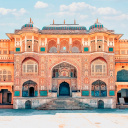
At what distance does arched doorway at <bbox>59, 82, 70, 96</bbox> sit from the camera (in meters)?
33.4

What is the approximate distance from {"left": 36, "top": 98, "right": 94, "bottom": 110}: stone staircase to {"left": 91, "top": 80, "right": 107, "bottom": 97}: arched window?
3420mm

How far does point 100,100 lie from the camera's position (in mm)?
29250

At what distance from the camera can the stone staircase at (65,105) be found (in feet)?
89.8

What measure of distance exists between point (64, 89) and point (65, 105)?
610 centimetres

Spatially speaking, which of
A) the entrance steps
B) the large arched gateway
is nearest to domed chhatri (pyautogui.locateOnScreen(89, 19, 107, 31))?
the large arched gateway

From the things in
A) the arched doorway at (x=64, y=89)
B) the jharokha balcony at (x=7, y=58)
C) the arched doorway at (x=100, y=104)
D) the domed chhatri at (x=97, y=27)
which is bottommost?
the arched doorway at (x=100, y=104)

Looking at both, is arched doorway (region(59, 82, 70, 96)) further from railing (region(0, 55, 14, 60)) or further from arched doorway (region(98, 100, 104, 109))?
railing (region(0, 55, 14, 60))

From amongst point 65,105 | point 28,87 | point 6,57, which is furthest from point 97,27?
point 6,57

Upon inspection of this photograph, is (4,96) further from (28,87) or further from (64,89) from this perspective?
(64,89)

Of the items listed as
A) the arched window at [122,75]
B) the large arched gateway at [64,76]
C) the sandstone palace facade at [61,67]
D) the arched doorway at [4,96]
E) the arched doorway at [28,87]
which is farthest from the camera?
the arched doorway at [4,96]

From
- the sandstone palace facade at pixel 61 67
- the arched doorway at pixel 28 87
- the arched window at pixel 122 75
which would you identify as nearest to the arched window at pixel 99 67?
the sandstone palace facade at pixel 61 67

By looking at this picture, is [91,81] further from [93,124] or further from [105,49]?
[93,124]

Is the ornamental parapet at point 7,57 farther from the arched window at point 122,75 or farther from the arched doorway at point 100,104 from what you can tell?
the arched window at point 122,75

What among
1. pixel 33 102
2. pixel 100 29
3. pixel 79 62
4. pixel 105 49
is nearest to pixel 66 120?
pixel 33 102
